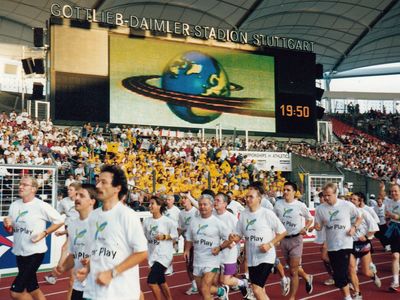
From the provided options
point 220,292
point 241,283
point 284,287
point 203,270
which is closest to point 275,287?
point 284,287

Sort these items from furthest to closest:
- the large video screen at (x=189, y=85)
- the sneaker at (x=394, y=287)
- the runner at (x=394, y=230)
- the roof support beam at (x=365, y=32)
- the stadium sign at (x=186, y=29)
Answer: the roof support beam at (x=365, y=32)
the stadium sign at (x=186, y=29)
the large video screen at (x=189, y=85)
the runner at (x=394, y=230)
the sneaker at (x=394, y=287)

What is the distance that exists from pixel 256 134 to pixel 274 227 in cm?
2552

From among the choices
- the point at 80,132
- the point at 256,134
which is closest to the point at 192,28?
the point at 256,134

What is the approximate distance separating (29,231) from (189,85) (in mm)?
23912

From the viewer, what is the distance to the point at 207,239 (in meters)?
7.75

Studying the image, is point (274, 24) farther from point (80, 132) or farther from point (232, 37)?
point (80, 132)

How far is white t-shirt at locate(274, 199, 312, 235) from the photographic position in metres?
9.73

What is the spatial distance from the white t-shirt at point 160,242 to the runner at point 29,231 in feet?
6.10

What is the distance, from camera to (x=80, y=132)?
25719 mm

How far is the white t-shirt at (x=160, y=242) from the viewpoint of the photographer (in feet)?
27.9

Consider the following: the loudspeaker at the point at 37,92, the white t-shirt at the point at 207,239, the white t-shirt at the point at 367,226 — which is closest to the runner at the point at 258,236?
the white t-shirt at the point at 207,239

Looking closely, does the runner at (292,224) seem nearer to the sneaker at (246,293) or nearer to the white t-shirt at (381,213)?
the sneaker at (246,293)

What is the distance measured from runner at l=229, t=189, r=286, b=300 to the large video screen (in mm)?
21223

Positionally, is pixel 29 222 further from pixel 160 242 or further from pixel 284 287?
pixel 284 287
